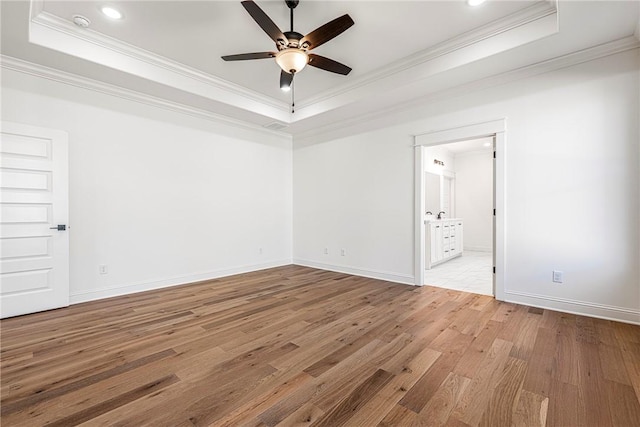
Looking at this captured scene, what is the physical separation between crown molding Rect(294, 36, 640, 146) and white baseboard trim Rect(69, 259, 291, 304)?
314 centimetres

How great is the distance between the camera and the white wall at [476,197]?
26.9 ft

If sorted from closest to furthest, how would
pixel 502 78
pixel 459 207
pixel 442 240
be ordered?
pixel 502 78, pixel 442 240, pixel 459 207

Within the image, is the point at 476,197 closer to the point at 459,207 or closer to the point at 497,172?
the point at 459,207

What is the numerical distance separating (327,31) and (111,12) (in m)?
2.22

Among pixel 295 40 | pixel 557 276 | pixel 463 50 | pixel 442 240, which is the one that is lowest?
pixel 557 276

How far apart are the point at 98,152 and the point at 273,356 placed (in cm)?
367

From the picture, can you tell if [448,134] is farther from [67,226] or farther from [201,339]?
[67,226]

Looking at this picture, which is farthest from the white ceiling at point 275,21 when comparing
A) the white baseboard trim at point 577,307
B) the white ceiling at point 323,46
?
the white baseboard trim at point 577,307

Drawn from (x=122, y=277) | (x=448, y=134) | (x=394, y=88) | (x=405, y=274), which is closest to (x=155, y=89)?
(x=122, y=277)

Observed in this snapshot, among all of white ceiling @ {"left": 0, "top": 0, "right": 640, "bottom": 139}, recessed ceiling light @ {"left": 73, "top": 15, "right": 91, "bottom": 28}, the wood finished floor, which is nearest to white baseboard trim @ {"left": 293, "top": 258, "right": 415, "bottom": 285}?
the wood finished floor

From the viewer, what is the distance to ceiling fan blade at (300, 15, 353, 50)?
7.85ft

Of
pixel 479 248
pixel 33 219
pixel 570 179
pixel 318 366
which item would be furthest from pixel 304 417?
pixel 479 248

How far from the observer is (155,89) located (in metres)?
3.95

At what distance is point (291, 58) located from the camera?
8.84 feet
